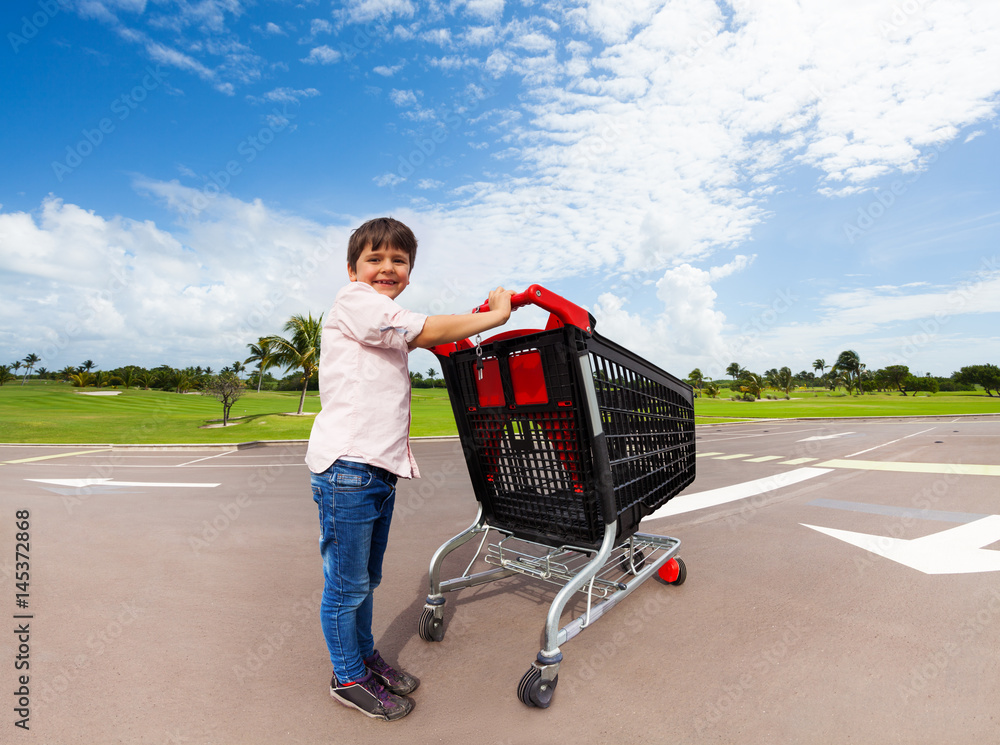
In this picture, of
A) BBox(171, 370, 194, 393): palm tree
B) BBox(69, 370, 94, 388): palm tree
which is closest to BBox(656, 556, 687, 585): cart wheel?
BBox(171, 370, 194, 393): palm tree

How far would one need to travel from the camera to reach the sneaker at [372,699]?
198 cm

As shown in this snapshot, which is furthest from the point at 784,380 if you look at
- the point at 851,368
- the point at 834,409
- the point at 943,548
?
the point at 943,548

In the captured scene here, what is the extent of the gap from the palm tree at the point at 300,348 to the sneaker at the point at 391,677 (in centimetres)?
2239

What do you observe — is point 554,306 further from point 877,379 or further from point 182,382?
point 877,379

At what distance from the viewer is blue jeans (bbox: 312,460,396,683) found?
1.96 m

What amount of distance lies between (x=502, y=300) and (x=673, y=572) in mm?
2316

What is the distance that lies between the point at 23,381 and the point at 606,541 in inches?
3799

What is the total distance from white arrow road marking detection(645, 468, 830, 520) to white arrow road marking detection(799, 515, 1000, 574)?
1.17 m

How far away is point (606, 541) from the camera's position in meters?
2.29

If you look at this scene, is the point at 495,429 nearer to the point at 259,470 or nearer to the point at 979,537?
the point at 979,537

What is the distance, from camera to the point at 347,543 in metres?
1.98

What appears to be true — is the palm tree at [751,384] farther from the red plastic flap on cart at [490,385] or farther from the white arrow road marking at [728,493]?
the red plastic flap on cart at [490,385]

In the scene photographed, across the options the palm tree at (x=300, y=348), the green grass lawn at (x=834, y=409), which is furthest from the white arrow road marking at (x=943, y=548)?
the palm tree at (x=300, y=348)

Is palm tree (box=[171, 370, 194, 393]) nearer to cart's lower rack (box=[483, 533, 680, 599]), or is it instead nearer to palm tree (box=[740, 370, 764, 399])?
cart's lower rack (box=[483, 533, 680, 599])
